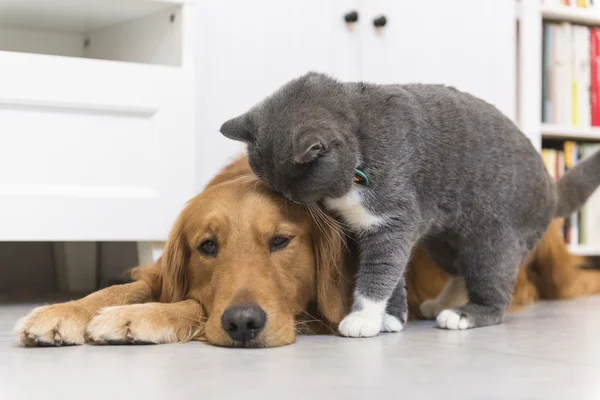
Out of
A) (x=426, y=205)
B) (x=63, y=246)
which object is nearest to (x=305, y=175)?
(x=426, y=205)

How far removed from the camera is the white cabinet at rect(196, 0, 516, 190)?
258cm

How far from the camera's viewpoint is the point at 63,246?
9.86ft

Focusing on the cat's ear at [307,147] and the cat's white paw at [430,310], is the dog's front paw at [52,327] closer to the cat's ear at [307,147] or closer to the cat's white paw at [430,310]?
the cat's ear at [307,147]

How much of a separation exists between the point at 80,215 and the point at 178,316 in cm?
65

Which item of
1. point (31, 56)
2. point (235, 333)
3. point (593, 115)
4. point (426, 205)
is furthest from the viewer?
point (593, 115)

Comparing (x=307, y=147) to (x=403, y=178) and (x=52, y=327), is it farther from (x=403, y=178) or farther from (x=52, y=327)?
(x=52, y=327)

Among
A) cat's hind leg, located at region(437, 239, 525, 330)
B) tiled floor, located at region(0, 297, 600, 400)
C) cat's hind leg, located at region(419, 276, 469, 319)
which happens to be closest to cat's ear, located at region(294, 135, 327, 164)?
tiled floor, located at region(0, 297, 600, 400)

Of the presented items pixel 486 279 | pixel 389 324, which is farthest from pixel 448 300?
pixel 389 324

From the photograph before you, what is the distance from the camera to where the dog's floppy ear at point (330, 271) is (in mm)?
1733

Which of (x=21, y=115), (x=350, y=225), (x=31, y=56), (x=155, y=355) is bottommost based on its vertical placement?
(x=155, y=355)

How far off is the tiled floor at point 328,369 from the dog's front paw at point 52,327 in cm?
3

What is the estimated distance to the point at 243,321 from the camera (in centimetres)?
150

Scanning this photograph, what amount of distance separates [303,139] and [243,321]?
368 mm

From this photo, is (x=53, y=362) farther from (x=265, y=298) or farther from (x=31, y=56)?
(x=31, y=56)
